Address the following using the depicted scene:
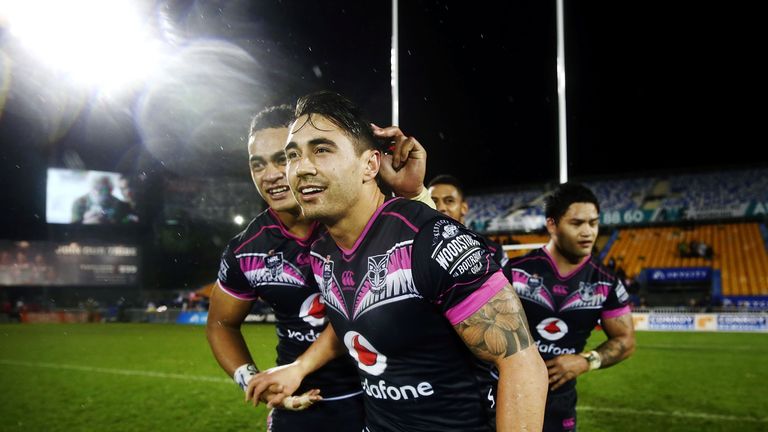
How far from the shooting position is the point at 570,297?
13.3 ft

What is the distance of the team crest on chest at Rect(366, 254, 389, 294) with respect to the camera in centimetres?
207

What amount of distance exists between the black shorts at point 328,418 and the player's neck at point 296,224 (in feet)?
3.01

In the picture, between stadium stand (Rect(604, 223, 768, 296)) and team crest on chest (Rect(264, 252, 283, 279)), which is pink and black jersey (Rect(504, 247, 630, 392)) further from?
stadium stand (Rect(604, 223, 768, 296))

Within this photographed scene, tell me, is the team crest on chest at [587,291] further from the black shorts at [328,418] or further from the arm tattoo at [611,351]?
the black shorts at [328,418]

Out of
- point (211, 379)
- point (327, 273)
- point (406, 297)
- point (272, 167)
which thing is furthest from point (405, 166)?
point (211, 379)

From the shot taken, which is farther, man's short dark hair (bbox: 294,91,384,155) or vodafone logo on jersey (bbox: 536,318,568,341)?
vodafone logo on jersey (bbox: 536,318,568,341)

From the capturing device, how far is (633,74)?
98.0 ft

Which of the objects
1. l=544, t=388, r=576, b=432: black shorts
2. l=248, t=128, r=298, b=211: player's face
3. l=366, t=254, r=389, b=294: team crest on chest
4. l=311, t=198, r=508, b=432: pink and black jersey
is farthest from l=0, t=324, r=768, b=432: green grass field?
l=366, t=254, r=389, b=294: team crest on chest

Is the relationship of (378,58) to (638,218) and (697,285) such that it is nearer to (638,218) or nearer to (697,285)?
(697,285)

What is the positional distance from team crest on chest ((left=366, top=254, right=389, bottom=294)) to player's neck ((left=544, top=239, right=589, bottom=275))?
7.82 ft

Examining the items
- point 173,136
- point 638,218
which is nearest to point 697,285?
point 638,218

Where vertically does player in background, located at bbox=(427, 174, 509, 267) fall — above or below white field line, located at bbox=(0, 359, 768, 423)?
above

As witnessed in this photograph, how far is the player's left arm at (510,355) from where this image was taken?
5.87ft

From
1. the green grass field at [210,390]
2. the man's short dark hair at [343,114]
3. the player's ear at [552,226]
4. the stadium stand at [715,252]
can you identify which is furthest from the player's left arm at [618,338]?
the stadium stand at [715,252]
